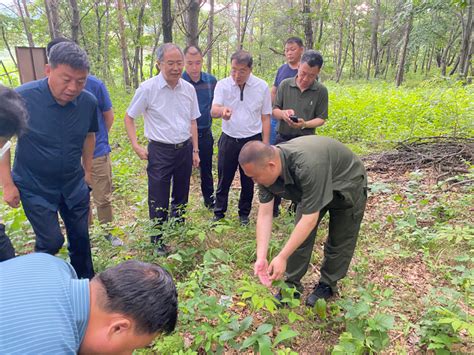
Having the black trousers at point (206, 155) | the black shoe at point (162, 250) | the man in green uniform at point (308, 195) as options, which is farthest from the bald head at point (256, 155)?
the black trousers at point (206, 155)

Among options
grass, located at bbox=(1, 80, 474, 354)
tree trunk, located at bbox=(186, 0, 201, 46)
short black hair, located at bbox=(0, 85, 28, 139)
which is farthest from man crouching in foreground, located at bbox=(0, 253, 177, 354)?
tree trunk, located at bbox=(186, 0, 201, 46)

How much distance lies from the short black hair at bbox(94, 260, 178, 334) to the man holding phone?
2.80 meters

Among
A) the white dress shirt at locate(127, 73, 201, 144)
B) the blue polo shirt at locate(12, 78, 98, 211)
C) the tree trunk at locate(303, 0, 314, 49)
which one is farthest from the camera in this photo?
the tree trunk at locate(303, 0, 314, 49)

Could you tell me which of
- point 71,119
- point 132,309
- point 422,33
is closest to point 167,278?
point 132,309

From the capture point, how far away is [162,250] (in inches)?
129

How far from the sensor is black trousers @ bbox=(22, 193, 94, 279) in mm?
2465

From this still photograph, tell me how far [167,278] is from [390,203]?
3678 millimetres

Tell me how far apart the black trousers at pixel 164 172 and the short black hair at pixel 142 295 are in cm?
198

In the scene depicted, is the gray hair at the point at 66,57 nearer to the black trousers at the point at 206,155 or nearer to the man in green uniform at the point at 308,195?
A: the man in green uniform at the point at 308,195

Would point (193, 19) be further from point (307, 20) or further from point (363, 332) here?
point (363, 332)

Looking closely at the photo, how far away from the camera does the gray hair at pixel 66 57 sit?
7.21ft

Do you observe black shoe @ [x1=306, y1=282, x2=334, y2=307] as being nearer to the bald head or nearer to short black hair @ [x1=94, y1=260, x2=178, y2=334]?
the bald head

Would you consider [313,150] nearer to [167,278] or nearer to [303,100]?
[167,278]

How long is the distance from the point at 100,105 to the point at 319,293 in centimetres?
275
